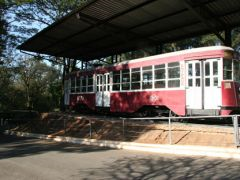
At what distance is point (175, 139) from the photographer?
1397 cm

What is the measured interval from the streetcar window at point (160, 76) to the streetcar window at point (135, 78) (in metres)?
1.48

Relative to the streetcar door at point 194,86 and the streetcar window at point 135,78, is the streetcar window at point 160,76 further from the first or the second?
the streetcar door at point 194,86

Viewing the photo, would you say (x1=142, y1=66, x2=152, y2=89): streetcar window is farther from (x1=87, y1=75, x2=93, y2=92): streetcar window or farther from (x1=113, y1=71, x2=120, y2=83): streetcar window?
(x1=87, y1=75, x2=93, y2=92): streetcar window

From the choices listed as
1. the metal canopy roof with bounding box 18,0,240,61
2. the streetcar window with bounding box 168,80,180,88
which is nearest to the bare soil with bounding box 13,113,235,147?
the streetcar window with bounding box 168,80,180,88

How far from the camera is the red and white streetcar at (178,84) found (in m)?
15.7

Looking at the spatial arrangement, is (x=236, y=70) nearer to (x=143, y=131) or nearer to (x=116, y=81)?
(x=143, y=131)

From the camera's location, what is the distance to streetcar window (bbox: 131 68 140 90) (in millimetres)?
19688

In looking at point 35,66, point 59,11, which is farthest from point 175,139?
point 35,66

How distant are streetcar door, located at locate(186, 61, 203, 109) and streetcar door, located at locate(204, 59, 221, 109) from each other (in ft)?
0.85

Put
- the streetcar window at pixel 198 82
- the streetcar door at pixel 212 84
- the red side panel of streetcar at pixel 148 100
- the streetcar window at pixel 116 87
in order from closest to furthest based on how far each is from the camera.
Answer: the streetcar door at pixel 212 84, the streetcar window at pixel 198 82, the red side panel of streetcar at pixel 148 100, the streetcar window at pixel 116 87

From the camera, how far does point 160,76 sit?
18094 mm

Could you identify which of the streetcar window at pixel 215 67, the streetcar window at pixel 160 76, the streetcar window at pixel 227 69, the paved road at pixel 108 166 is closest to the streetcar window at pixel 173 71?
the streetcar window at pixel 160 76

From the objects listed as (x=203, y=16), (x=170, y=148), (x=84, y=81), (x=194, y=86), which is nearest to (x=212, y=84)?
(x=194, y=86)

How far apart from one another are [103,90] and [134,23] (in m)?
4.50
